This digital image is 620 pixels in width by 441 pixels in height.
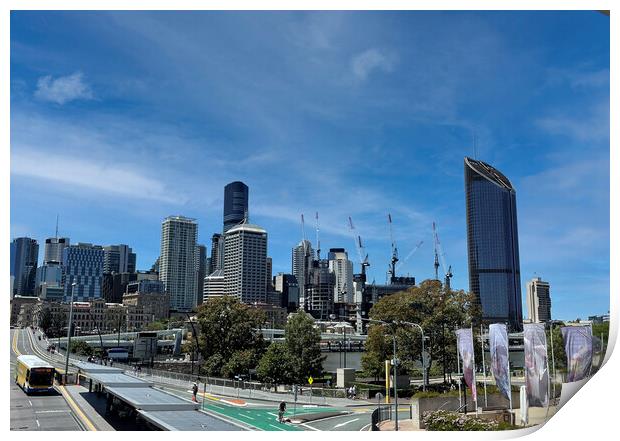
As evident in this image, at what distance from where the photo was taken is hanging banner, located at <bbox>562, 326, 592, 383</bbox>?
43.4 meters

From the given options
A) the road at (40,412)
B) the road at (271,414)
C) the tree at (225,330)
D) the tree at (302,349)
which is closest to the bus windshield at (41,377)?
the road at (40,412)

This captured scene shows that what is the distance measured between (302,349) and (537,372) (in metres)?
45.6

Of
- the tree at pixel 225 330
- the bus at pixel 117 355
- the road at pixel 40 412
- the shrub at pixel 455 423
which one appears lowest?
the bus at pixel 117 355

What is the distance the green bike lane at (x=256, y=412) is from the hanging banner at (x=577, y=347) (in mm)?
20687

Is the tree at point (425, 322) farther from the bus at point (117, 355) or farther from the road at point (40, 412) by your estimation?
the bus at point (117, 355)

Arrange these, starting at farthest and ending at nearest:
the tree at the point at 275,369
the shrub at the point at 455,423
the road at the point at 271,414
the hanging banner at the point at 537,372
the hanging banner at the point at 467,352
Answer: the tree at the point at 275,369 < the road at the point at 271,414 < the hanging banner at the point at 467,352 < the hanging banner at the point at 537,372 < the shrub at the point at 455,423

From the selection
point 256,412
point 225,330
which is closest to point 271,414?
point 256,412

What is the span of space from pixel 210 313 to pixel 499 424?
5512cm

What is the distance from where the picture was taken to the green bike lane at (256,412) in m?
45.9

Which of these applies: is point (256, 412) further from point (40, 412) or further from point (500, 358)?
point (500, 358)

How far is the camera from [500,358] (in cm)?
4191

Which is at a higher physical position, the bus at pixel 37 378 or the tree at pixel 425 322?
the tree at pixel 425 322

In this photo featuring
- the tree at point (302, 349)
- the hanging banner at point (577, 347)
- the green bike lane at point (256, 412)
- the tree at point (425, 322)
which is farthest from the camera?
A: the tree at point (302, 349)
